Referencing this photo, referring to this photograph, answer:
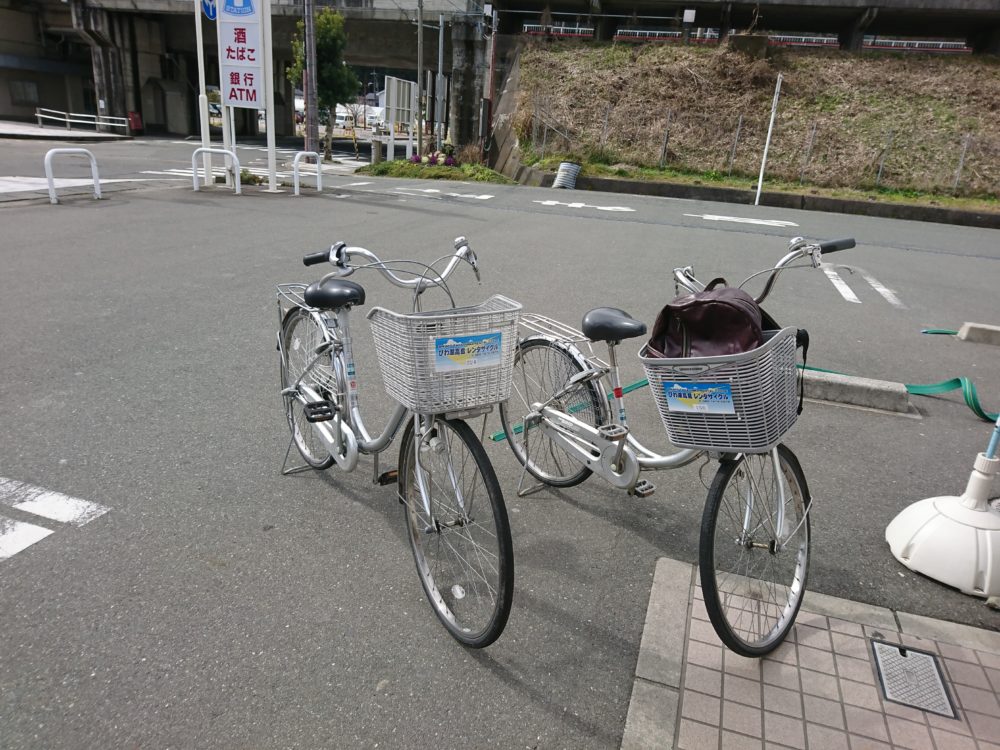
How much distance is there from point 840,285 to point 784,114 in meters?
18.2

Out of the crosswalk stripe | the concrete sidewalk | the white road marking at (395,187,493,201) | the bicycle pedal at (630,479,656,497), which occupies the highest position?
the white road marking at (395,187,493,201)

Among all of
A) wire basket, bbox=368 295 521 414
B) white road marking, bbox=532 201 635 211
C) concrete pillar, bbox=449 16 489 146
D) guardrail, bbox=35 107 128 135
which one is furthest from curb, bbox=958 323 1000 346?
guardrail, bbox=35 107 128 135

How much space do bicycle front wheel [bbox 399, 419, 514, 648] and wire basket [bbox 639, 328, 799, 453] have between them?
26.1 inches

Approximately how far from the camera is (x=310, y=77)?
20.9 meters

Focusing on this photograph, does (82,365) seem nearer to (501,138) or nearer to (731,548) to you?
(731,548)

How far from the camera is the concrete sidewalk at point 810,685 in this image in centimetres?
208

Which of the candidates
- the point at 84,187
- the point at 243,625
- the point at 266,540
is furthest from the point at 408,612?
the point at 84,187

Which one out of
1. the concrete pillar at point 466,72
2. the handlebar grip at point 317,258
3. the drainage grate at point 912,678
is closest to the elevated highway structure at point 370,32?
the concrete pillar at point 466,72

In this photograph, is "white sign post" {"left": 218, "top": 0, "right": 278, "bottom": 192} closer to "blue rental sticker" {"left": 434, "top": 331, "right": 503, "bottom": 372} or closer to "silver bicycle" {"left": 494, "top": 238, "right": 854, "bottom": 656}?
"silver bicycle" {"left": 494, "top": 238, "right": 854, "bottom": 656}

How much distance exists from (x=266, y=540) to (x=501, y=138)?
26.6 metres

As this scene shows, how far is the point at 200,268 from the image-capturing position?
7.75 metres

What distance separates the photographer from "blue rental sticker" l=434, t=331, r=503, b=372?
2.26m

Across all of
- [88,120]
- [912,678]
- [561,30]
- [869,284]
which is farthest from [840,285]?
[88,120]

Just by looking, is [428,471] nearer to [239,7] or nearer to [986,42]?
[239,7]
